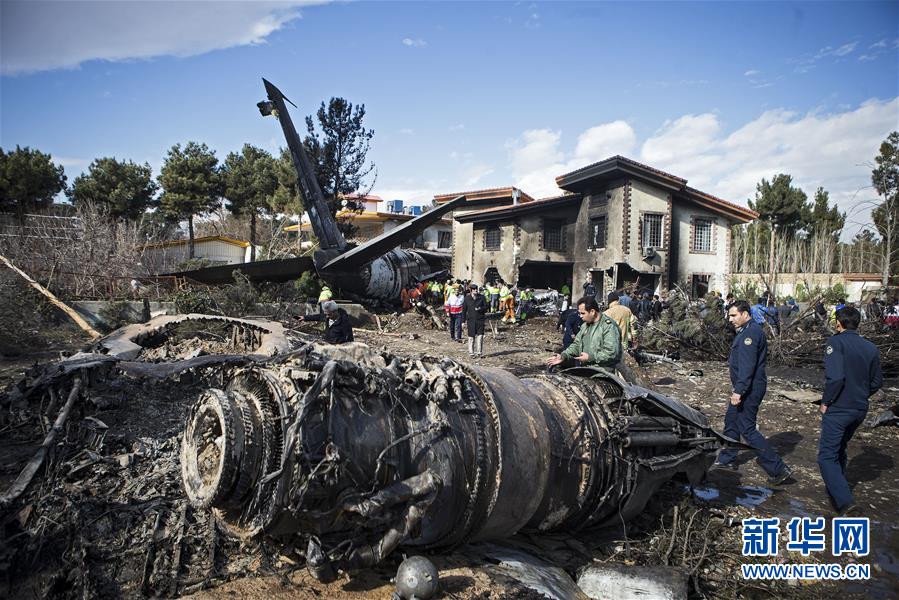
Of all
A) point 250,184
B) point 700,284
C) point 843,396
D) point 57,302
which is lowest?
point 843,396

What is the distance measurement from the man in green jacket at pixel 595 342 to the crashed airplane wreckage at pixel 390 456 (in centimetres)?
120

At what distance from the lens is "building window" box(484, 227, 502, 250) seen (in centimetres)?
2726

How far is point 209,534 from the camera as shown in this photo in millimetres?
3182

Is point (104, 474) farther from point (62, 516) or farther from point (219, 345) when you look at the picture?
point (219, 345)

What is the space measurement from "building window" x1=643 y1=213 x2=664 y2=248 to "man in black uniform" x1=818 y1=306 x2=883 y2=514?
65.2ft

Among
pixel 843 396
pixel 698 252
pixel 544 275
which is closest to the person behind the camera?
pixel 843 396

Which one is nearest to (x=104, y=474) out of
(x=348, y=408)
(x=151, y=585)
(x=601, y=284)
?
(x=151, y=585)

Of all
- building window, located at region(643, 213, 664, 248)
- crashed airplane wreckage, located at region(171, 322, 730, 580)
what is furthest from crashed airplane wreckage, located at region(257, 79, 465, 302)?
crashed airplane wreckage, located at region(171, 322, 730, 580)

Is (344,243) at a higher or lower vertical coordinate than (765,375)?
higher

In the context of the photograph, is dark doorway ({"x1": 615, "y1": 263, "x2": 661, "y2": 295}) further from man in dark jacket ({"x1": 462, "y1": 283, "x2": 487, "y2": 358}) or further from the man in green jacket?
the man in green jacket

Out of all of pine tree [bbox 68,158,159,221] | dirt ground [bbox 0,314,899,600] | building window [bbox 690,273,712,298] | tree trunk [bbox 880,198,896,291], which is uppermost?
pine tree [bbox 68,158,159,221]

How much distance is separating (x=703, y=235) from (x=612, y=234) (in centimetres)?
485

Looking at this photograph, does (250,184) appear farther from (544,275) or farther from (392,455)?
(392,455)

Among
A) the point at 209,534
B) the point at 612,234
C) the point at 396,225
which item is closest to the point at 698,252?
the point at 612,234
